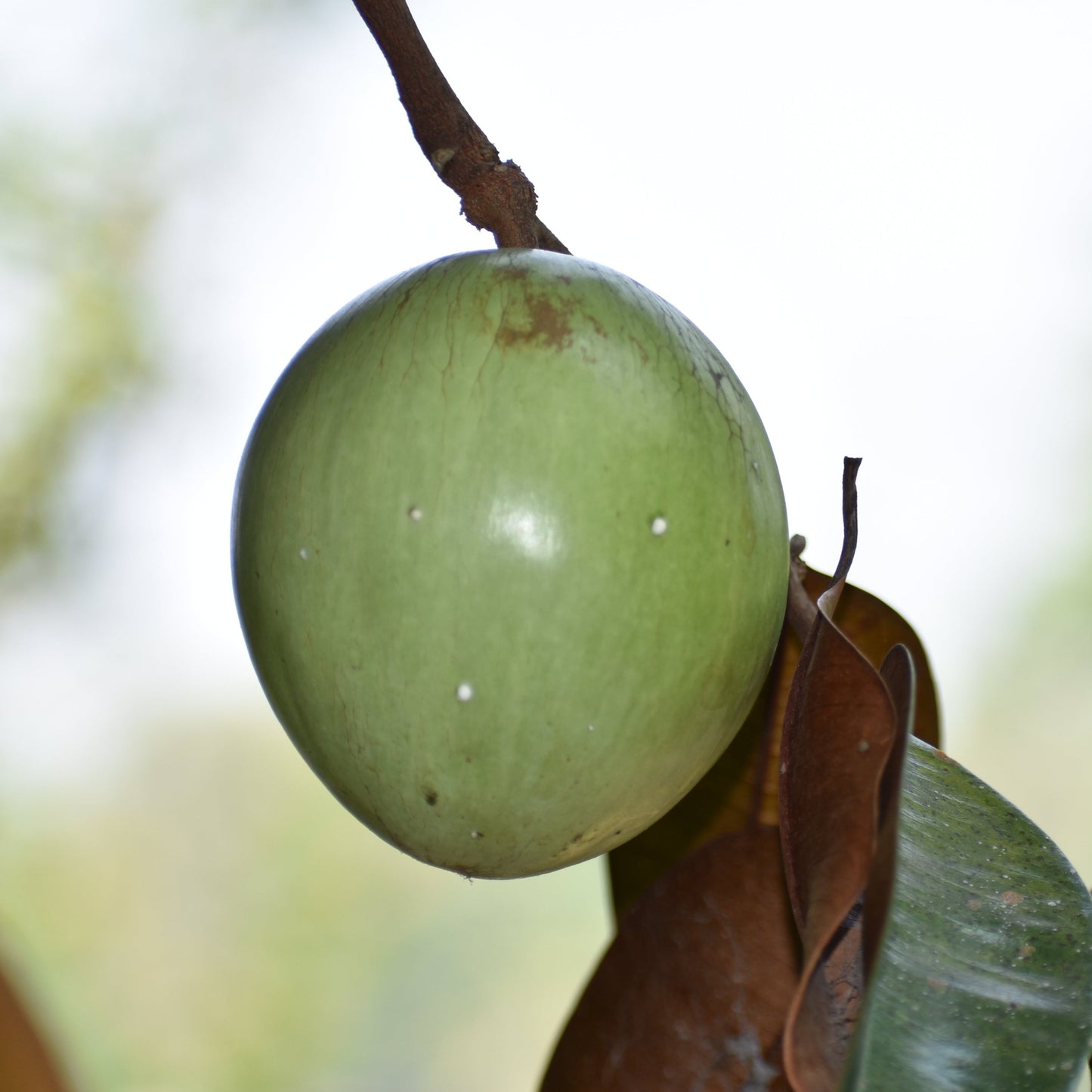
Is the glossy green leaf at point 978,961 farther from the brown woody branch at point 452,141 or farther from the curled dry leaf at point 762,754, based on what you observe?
the brown woody branch at point 452,141

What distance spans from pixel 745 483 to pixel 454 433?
0.11m

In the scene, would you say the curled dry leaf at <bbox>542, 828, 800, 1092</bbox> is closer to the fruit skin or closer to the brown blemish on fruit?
the fruit skin

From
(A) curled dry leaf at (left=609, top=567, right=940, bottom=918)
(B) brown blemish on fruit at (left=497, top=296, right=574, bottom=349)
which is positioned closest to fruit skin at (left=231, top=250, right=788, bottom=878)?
(B) brown blemish on fruit at (left=497, top=296, right=574, bottom=349)

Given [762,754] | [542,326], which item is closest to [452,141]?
[542,326]

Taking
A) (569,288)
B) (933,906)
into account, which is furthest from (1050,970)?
(569,288)

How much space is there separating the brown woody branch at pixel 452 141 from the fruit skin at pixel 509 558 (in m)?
0.06

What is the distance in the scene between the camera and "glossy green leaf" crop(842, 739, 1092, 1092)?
361mm

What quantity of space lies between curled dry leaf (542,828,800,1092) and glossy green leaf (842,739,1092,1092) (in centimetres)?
10

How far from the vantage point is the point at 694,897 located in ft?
1.71

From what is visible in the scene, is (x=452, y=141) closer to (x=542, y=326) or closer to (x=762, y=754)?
(x=542, y=326)

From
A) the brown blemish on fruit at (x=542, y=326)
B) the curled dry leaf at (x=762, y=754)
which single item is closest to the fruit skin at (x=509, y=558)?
the brown blemish on fruit at (x=542, y=326)

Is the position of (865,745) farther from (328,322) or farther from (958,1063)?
(328,322)

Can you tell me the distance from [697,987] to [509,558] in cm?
23

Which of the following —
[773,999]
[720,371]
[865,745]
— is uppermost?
[720,371]
